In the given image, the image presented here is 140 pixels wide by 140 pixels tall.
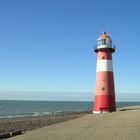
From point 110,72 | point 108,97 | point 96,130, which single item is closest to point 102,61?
point 110,72

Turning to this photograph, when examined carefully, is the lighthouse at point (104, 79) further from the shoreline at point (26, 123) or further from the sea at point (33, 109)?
the sea at point (33, 109)

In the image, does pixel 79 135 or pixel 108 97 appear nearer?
pixel 79 135

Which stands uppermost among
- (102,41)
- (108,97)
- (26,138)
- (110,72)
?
(102,41)

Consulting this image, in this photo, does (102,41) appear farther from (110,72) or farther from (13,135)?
(13,135)

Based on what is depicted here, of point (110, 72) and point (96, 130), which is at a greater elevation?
point (110, 72)

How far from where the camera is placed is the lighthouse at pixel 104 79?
92.2 feet

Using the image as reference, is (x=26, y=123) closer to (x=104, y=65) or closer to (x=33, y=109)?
(x=104, y=65)

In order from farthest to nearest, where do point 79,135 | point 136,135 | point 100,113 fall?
point 100,113
point 79,135
point 136,135

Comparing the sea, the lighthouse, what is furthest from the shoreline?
the sea

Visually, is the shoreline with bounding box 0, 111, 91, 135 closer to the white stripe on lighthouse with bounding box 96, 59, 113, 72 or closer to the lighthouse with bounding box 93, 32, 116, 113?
the lighthouse with bounding box 93, 32, 116, 113

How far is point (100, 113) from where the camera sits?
92.0ft

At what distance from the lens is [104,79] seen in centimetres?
2806

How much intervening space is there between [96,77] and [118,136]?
13797mm

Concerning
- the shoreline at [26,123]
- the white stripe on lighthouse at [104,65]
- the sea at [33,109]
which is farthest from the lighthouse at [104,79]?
the sea at [33,109]
